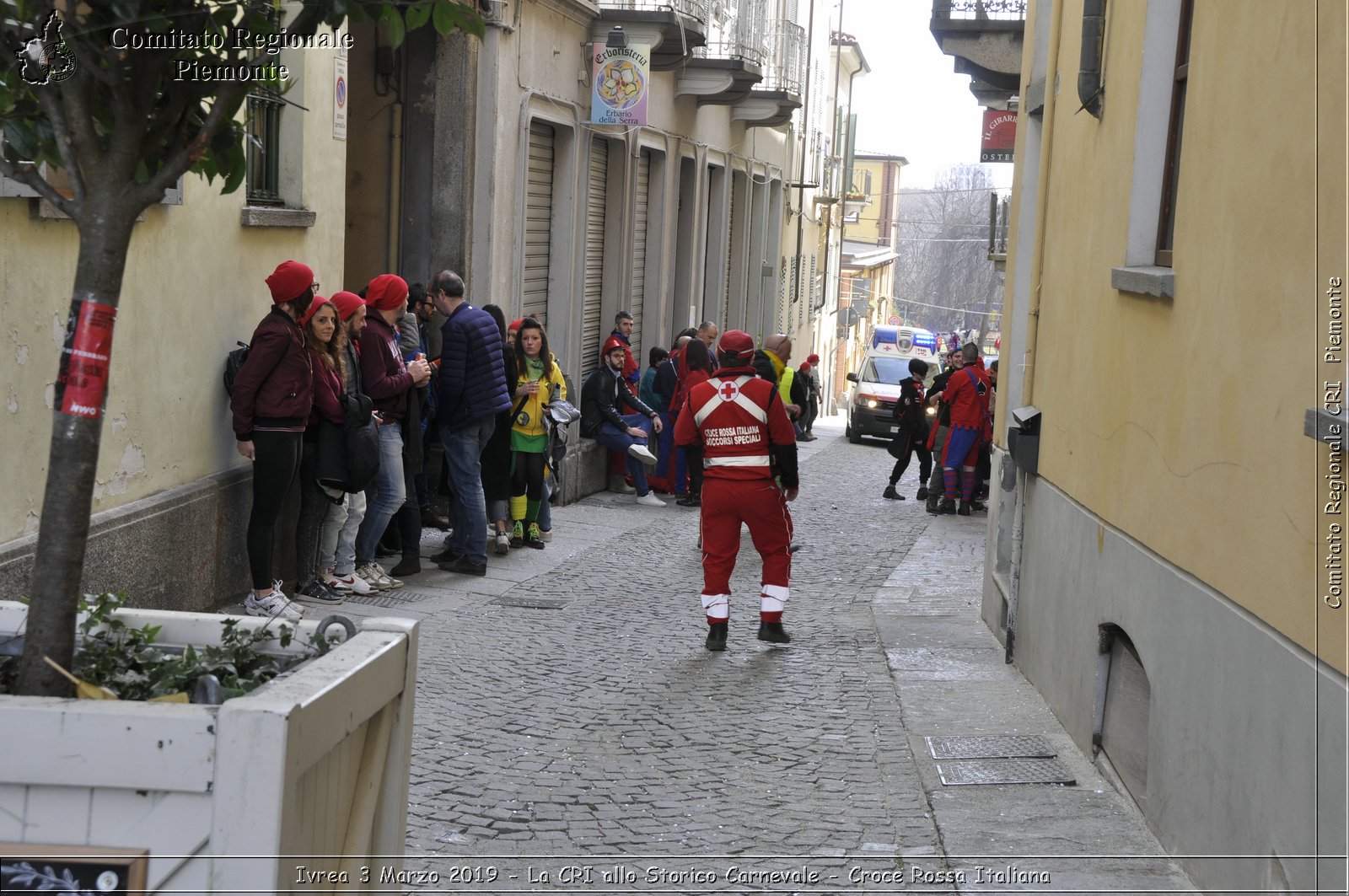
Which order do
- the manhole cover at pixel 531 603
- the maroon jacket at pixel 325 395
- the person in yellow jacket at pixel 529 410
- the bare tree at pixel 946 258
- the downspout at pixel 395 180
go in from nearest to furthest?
the maroon jacket at pixel 325 395, the manhole cover at pixel 531 603, the person in yellow jacket at pixel 529 410, the downspout at pixel 395 180, the bare tree at pixel 946 258

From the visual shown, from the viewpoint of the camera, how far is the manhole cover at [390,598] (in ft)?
30.5

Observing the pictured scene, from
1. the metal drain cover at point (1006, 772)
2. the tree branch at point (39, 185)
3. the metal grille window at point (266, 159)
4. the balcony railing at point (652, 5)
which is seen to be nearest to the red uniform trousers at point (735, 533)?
the metal drain cover at point (1006, 772)

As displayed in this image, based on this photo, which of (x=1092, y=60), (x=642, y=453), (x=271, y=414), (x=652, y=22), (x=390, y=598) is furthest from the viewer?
(x=652, y=22)

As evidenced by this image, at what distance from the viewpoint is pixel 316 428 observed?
8930mm

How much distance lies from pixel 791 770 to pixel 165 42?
4.13 m

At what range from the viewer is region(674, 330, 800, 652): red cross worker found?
350 inches

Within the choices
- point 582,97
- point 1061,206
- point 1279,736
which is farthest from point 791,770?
point 582,97

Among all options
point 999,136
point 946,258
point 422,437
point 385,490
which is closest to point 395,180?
point 422,437

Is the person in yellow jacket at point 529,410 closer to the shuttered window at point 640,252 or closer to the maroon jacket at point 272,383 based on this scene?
the maroon jacket at point 272,383

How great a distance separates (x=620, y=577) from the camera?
37.2 ft

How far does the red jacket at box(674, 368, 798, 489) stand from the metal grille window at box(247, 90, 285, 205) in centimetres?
299

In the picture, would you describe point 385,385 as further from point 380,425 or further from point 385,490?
point 385,490

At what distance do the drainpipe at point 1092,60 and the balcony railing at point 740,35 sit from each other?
12.6 m

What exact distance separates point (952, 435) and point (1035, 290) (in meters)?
8.27
